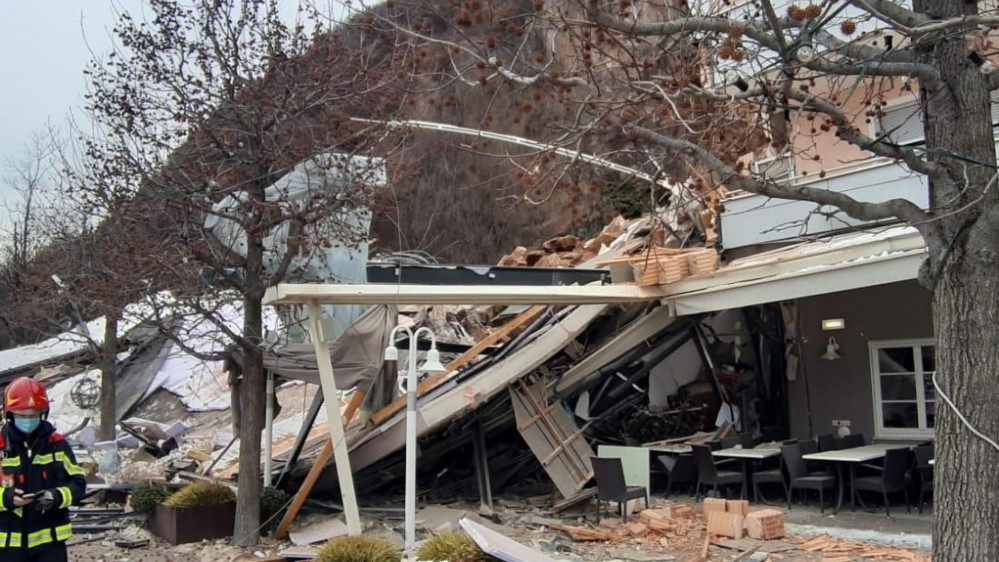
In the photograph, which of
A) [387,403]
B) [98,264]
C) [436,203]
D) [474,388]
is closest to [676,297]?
[474,388]

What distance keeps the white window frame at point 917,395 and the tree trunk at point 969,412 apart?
294 inches

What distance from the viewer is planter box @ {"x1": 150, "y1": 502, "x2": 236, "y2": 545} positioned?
35.7ft

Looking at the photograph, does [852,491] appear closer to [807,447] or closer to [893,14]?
[807,447]

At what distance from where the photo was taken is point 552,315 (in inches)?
547

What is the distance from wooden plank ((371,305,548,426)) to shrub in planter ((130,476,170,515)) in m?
2.87

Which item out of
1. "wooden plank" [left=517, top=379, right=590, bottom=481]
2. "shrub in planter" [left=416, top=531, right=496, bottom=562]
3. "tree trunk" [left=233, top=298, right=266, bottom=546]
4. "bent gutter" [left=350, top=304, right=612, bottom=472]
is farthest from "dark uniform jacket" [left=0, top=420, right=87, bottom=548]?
"wooden plank" [left=517, top=379, right=590, bottom=481]

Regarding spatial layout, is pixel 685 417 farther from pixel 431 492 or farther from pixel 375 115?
pixel 375 115

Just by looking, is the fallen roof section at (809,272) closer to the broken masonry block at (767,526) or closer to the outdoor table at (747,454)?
the outdoor table at (747,454)

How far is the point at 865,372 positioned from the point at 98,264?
11788 millimetres

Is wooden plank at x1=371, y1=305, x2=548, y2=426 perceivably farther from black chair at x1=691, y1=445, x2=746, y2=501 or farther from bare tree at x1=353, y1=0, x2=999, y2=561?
bare tree at x1=353, y1=0, x2=999, y2=561

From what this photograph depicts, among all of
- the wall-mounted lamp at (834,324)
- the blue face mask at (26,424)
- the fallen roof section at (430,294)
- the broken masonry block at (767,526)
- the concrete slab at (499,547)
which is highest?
the fallen roof section at (430,294)

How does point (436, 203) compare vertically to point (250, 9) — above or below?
above

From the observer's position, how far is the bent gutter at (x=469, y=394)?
476 inches

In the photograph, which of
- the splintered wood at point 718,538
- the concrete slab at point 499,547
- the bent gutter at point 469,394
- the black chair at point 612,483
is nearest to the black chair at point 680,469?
the splintered wood at point 718,538
